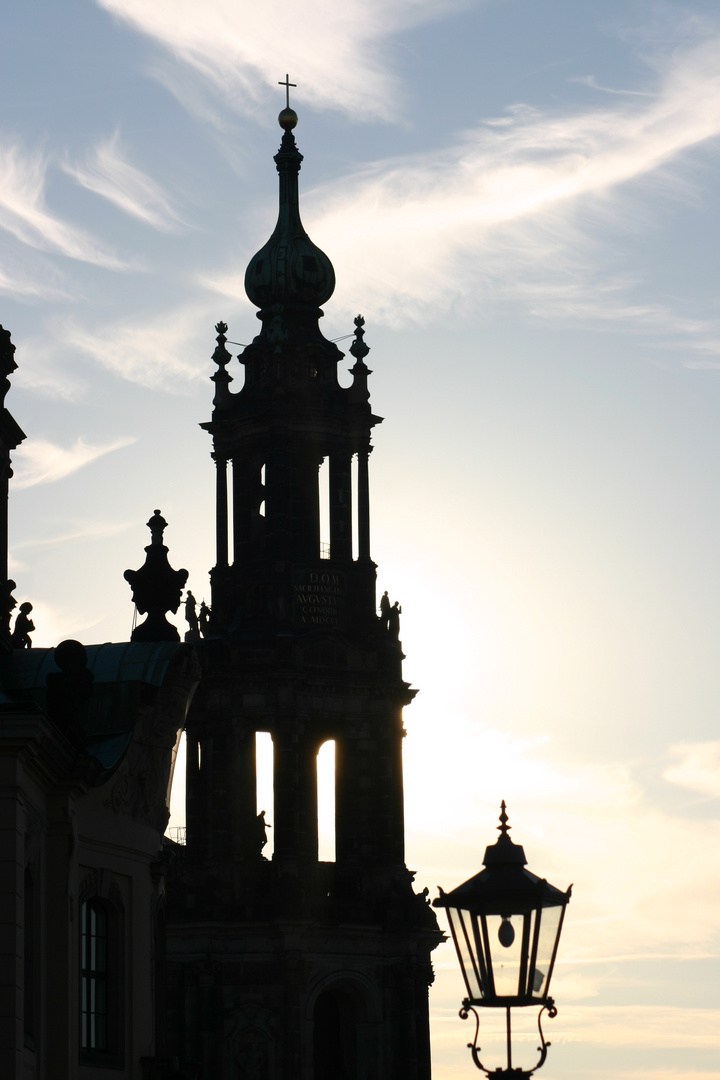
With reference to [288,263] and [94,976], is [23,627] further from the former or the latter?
[288,263]

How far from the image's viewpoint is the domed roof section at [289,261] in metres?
94.9

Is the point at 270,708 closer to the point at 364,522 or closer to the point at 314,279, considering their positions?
the point at 364,522

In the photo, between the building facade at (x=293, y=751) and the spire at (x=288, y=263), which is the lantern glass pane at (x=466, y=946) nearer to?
the building facade at (x=293, y=751)

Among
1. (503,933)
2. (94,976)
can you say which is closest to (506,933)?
(503,933)

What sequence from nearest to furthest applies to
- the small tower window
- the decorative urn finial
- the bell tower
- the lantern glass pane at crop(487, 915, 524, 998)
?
the lantern glass pane at crop(487, 915, 524, 998) < the small tower window < the decorative urn finial < the bell tower

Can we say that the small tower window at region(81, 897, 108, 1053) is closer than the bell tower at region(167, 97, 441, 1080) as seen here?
Yes

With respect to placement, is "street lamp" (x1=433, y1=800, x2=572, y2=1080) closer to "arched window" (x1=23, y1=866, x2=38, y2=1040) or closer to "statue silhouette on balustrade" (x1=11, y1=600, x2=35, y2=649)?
"arched window" (x1=23, y1=866, x2=38, y2=1040)

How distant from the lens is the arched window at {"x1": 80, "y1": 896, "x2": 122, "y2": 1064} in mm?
45094

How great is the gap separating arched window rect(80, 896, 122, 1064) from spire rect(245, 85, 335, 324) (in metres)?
50.3

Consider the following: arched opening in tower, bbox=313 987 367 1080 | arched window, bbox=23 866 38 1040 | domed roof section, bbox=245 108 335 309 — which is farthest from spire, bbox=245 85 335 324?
arched window, bbox=23 866 38 1040

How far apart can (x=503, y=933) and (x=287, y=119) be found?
7436cm

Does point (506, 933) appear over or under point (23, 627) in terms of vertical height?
under

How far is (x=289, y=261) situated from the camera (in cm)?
9525

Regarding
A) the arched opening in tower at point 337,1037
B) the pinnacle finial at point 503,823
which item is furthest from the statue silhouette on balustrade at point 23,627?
the arched opening in tower at point 337,1037
